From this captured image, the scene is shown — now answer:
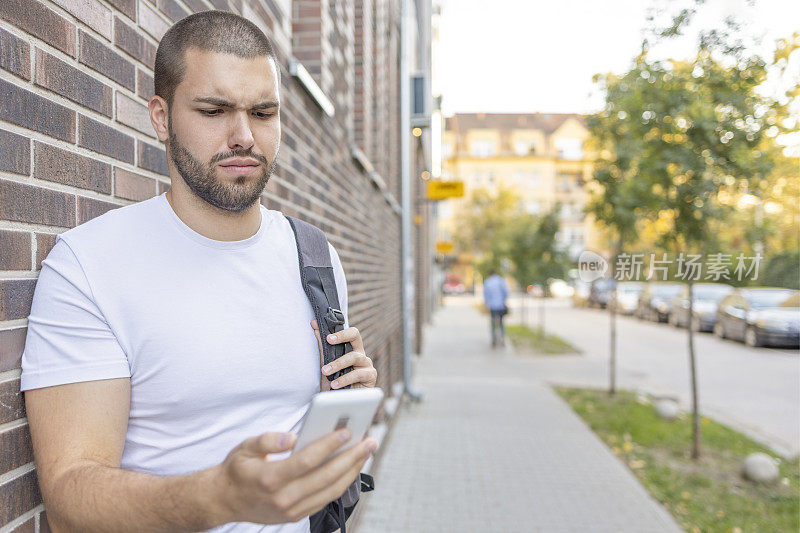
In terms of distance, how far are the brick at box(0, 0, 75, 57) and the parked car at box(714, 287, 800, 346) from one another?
14.3 metres

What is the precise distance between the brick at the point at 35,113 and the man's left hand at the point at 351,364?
68 cm

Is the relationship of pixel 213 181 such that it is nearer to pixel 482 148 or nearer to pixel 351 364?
pixel 351 364

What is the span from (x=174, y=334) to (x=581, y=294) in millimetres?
37969

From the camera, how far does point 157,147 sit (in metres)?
1.74

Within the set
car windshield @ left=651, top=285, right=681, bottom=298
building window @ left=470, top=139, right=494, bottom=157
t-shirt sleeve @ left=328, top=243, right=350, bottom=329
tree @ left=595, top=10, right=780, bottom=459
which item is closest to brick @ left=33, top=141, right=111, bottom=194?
t-shirt sleeve @ left=328, top=243, right=350, bottom=329

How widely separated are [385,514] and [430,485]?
69cm

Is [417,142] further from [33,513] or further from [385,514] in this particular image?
[33,513]

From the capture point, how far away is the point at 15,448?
3.82 ft

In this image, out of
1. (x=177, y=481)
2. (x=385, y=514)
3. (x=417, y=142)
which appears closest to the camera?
(x=177, y=481)

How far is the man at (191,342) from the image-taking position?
96cm

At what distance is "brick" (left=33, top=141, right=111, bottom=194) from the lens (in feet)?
4.03

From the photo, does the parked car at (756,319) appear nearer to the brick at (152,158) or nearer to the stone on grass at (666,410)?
the stone on grass at (666,410)

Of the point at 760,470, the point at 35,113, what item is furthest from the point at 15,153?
the point at 760,470

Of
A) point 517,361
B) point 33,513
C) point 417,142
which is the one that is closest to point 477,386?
point 517,361
